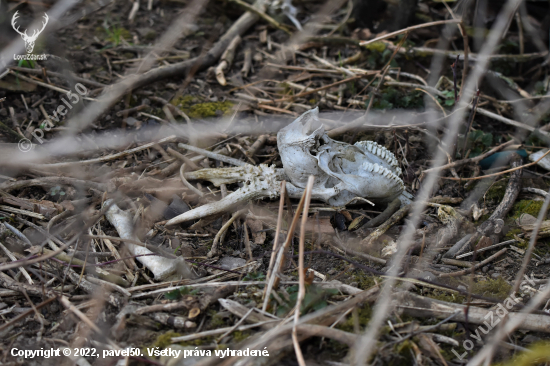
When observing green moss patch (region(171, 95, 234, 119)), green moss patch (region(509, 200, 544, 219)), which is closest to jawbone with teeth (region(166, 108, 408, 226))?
green moss patch (region(509, 200, 544, 219))

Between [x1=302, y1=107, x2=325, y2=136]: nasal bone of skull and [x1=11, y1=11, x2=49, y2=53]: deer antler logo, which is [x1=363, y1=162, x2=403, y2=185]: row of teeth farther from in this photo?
[x1=11, y1=11, x2=49, y2=53]: deer antler logo

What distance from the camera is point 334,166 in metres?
3.05

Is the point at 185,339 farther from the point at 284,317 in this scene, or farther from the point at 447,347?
the point at 447,347

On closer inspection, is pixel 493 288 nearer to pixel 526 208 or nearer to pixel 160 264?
pixel 526 208

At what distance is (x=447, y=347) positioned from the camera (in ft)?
7.10

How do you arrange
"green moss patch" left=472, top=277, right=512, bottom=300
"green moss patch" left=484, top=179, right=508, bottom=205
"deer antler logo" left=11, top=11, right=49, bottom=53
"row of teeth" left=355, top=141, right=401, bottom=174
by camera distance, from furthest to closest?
"deer antler logo" left=11, top=11, right=49, bottom=53
"green moss patch" left=484, top=179, right=508, bottom=205
"row of teeth" left=355, top=141, right=401, bottom=174
"green moss patch" left=472, top=277, right=512, bottom=300

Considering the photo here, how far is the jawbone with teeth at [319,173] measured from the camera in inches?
117

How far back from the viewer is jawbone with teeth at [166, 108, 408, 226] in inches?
117

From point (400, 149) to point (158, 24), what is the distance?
10.6ft

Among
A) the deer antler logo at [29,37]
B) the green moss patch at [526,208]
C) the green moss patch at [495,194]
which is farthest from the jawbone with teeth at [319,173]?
the deer antler logo at [29,37]

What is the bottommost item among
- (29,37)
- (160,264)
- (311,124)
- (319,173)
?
(160,264)

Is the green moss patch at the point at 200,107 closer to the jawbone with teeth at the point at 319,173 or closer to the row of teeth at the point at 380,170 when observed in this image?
the jawbone with teeth at the point at 319,173

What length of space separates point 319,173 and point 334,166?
0.12m

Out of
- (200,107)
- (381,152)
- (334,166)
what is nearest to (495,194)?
(381,152)
